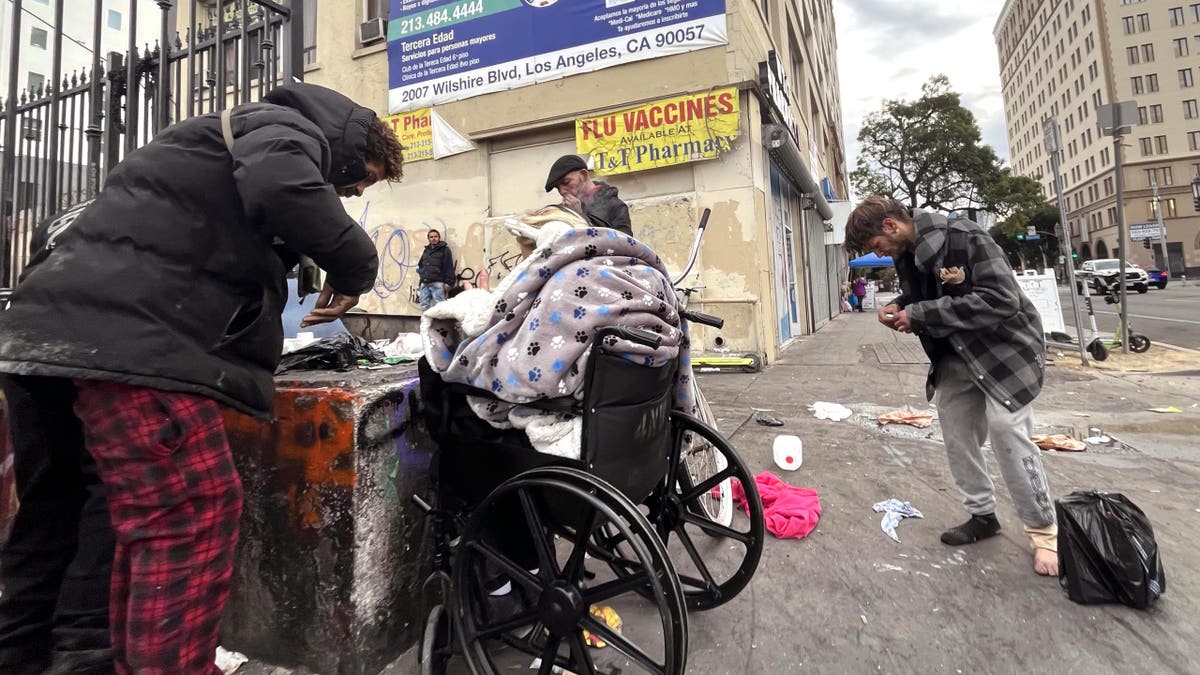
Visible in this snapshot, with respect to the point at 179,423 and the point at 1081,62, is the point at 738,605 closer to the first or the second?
the point at 179,423

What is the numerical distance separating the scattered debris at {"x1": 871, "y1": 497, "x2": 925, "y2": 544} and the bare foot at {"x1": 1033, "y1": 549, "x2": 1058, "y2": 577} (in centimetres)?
52

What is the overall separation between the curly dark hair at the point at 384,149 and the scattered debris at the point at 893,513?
2716mm

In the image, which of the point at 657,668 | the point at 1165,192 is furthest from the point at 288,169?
the point at 1165,192

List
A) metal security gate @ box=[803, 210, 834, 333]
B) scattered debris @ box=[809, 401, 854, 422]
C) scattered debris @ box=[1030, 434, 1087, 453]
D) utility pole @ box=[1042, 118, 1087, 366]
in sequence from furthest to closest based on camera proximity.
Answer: metal security gate @ box=[803, 210, 834, 333], utility pole @ box=[1042, 118, 1087, 366], scattered debris @ box=[809, 401, 854, 422], scattered debris @ box=[1030, 434, 1087, 453]

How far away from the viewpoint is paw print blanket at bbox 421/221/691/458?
60.2 inches

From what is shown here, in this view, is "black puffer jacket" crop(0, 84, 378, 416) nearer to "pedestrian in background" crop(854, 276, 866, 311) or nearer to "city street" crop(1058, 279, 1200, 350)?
"city street" crop(1058, 279, 1200, 350)

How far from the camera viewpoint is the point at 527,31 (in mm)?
8594

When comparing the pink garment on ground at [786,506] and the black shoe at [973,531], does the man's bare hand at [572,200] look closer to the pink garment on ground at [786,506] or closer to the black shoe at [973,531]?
the pink garment on ground at [786,506]

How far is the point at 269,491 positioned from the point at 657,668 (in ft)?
4.57

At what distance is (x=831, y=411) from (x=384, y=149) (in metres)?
4.35

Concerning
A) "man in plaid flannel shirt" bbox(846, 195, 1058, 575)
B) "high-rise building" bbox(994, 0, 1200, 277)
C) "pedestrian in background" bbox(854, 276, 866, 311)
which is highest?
"high-rise building" bbox(994, 0, 1200, 277)

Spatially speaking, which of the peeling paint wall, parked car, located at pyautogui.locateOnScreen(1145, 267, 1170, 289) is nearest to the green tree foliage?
parked car, located at pyautogui.locateOnScreen(1145, 267, 1170, 289)

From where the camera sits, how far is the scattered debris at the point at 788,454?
3545 mm

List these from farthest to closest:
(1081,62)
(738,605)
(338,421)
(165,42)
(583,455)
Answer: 1. (1081,62)
2. (165,42)
3. (738,605)
4. (338,421)
5. (583,455)
